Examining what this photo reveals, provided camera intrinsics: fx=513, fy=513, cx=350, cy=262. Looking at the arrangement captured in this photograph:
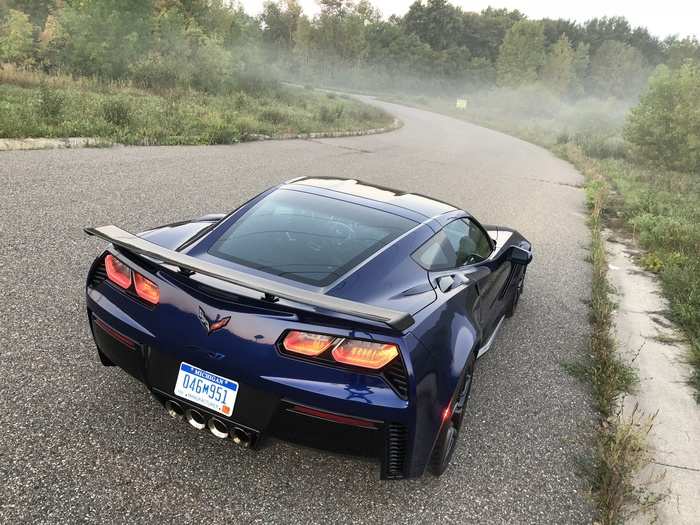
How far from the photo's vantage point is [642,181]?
17.1 meters

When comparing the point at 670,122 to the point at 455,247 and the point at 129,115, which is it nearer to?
the point at 129,115

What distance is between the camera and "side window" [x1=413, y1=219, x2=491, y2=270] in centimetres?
293

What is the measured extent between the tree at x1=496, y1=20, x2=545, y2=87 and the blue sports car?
57.1m

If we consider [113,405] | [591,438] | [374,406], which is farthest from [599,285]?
[113,405]

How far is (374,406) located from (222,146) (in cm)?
1123

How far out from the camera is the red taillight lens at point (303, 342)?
2090 millimetres

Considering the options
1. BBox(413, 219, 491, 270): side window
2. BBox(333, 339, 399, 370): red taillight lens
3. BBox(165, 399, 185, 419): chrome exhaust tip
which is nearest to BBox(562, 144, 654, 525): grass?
BBox(413, 219, 491, 270): side window

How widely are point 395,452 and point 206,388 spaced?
864 mm

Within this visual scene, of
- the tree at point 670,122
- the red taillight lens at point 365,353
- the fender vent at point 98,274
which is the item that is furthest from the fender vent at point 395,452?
Answer: the tree at point 670,122

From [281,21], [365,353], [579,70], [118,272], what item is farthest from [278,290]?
[579,70]

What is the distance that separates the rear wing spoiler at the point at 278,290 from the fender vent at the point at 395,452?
20.9 inches

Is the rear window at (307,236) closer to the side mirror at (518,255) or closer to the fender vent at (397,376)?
the fender vent at (397,376)

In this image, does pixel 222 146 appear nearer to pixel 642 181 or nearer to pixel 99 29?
pixel 99 29

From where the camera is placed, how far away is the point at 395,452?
2.22 metres
